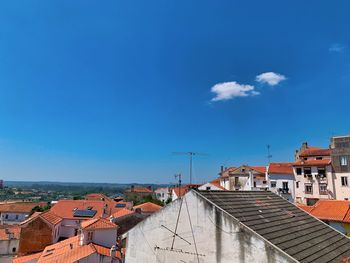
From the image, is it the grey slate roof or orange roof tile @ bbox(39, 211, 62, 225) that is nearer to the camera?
the grey slate roof

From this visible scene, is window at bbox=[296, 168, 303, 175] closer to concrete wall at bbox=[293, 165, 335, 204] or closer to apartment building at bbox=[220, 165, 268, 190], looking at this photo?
concrete wall at bbox=[293, 165, 335, 204]

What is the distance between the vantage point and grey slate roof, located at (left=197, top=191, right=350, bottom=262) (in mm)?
11648

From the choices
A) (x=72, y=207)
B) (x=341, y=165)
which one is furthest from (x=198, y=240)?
(x=72, y=207)

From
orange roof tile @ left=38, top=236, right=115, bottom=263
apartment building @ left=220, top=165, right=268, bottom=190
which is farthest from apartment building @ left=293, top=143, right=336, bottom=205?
orange roof tile @ left=38, top=236, right=115, bottom=263

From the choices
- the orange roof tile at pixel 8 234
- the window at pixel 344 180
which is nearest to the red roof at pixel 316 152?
the window at pixel 344 180

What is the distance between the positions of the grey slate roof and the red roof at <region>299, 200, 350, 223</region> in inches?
690

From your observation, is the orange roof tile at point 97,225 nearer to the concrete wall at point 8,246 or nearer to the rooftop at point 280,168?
the concrete wall at point 8,246

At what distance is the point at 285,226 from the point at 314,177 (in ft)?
174

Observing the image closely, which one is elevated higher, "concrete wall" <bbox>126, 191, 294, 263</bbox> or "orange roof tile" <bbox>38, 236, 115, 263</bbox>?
"concrete wall" <bbox>126, 191, 294, 263</bbox>

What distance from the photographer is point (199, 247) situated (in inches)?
504

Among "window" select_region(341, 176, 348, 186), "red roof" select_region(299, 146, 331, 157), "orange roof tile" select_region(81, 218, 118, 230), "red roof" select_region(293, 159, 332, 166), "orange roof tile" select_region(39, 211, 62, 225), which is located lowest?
"orange roof tile" select_region(39, 211, 62, 225)

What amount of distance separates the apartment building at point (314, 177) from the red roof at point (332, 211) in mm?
23359

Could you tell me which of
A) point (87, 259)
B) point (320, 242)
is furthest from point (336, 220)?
point (87, 259)

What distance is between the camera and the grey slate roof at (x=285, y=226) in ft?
38.2
